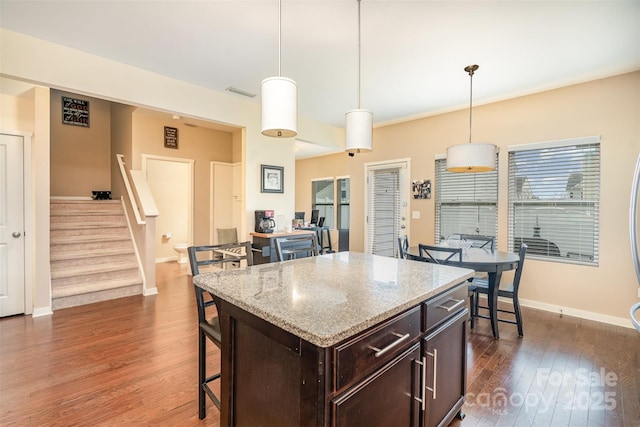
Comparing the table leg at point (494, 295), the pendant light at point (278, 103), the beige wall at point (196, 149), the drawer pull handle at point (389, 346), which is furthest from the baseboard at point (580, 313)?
the beige wall at point (196, 149)

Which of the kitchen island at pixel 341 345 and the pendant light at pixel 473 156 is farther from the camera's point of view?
the pendant light at pixel 473 156

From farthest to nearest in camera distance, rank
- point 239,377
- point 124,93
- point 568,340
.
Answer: point 124,93 < point 568,340 < point 239,377

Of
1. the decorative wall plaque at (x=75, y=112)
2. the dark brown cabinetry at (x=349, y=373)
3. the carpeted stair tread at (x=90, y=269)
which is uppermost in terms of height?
the decorative wall plaque at (x=75, y=112)

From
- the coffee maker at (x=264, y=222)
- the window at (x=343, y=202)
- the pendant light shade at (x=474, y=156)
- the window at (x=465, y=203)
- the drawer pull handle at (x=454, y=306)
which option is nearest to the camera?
the drawer pull handle at (x=454, y=306)

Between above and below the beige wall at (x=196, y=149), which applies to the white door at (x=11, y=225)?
below

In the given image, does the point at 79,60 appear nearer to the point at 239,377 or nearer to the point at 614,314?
the point at 239,377

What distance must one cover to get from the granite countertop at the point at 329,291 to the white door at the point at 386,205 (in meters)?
3.13

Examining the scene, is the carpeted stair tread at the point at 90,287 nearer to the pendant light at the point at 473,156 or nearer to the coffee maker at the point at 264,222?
the coffee maker at the point at 264,222

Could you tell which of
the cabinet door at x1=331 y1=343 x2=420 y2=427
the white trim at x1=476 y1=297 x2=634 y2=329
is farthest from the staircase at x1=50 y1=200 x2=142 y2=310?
the white trim at x1=476 y1=297 x2=634 y2=329

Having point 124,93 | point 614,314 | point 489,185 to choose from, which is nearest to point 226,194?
point 124,93

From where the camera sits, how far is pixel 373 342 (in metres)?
1.10

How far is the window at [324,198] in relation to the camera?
320 inches

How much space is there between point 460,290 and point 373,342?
862 millimetres

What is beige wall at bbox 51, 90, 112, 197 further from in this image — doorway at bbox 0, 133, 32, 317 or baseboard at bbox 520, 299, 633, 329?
baseboard at bbox 520, 299, 633, 329
